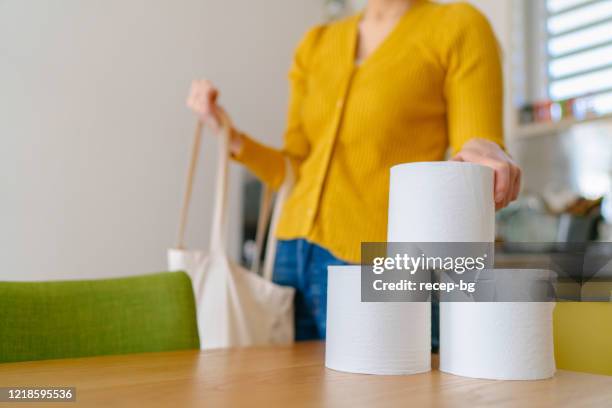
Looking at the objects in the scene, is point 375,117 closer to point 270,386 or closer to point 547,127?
point 270,386

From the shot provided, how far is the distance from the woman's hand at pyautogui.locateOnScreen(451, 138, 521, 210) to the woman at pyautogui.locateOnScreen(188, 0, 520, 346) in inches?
9.0

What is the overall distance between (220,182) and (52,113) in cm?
78

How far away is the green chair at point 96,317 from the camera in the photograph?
84 centimetres

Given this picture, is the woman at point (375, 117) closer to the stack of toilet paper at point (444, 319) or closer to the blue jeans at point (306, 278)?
the blue jeans at point (306, 278)

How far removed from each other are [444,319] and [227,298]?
676mm

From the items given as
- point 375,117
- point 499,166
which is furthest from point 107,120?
point 499,166

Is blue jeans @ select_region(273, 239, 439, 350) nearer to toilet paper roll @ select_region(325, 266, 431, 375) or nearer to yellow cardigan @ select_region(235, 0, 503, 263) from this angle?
yellow cardigan @ select_region(235, 0, 503, 263)

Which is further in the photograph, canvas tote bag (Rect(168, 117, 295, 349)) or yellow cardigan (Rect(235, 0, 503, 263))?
canvas tote bag (Rect(168, 117, 295, 349))

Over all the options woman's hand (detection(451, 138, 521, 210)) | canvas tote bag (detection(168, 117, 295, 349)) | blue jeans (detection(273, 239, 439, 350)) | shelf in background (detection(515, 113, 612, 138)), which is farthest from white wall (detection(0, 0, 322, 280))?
woman's hand (detection(451, 138, 521, 210))

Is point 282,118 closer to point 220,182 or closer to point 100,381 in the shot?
point 220,182

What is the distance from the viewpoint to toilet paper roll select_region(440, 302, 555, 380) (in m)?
0.62

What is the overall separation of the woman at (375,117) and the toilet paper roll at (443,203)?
405 millimetres

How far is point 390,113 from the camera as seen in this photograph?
3.76ft

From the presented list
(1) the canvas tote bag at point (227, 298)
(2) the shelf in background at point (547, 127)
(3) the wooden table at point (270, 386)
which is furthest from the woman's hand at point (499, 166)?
Answer: (2) the shelf in background at point (547, 127)
